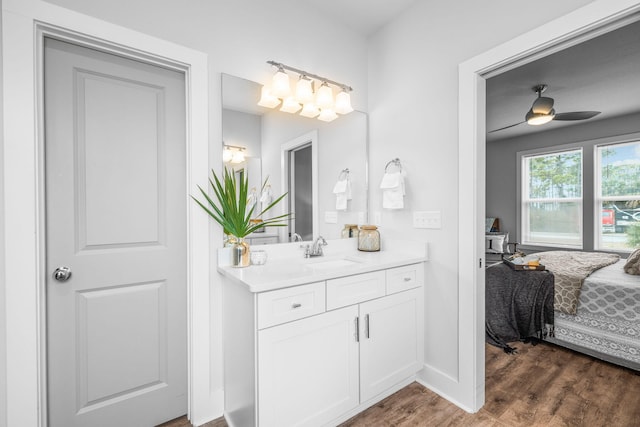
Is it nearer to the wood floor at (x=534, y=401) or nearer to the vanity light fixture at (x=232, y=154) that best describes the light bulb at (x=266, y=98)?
the vanity light fixture at (x=232, y=154)

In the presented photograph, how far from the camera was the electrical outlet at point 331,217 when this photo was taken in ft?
7.54

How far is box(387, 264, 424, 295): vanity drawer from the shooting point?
1830 mm

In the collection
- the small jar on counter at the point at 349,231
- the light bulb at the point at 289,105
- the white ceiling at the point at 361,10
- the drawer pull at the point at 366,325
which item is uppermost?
the white ceiling at the point at 361,10

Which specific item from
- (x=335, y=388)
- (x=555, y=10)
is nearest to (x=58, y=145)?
(x=335, y=388)

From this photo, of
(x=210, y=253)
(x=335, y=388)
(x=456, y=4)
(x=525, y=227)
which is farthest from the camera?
(x=525, y=227)

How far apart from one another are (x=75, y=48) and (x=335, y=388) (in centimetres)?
211

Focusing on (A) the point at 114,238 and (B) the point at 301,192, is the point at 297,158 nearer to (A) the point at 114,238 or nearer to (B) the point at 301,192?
(B) the point at 301,192

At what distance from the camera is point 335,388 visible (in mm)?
1570

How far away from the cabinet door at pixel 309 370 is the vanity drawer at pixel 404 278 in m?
0.33

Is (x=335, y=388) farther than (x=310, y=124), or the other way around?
(x=310, y=124)

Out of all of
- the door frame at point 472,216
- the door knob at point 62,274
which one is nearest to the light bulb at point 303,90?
the door frame at point 472,216

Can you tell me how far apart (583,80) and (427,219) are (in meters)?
2.70

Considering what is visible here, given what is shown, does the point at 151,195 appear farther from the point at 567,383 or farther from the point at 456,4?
the point at 567,383

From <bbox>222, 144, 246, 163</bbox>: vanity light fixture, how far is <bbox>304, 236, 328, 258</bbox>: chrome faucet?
75cm
